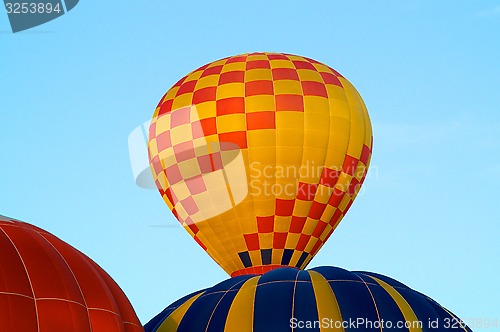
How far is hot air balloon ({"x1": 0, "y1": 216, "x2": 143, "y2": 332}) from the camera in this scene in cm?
1015

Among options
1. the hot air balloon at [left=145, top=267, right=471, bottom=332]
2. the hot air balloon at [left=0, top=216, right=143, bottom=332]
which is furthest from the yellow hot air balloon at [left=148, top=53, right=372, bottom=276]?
the hot air balloon at [left=0, top=216, right=143, bottom=332]

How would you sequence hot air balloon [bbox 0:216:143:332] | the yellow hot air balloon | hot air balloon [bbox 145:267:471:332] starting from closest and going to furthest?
hot air balloon [bbox 0:216:143:332], hot air balloon [bbox 145:267:471:332], the yellow hot air balloon

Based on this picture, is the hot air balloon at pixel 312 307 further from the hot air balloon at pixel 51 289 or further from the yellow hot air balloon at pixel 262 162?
the yellow hot air balloon at pixel 262 162

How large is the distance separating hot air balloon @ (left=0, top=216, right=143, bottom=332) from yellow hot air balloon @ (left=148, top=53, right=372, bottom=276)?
5475 millimetres

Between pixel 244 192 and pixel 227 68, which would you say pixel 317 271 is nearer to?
pixel 244 192

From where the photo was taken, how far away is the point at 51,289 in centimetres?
1043

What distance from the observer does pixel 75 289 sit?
1066cm

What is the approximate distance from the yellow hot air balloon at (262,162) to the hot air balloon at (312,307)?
126 inches

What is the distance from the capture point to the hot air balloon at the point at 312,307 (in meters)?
12.3

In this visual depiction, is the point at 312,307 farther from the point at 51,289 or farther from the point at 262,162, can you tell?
the point at 262,162

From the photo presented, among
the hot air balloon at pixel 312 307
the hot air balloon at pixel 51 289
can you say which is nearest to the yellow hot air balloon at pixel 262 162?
the hot air balloon at pixel 312 307

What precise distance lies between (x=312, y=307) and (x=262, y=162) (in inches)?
176

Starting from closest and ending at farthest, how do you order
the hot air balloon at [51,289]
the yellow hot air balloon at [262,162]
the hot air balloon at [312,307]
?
1. the hot air balloon at [51,289]
2. the hot air balloon at [312,307]
3. the yellow hot air balloon at [262,162]

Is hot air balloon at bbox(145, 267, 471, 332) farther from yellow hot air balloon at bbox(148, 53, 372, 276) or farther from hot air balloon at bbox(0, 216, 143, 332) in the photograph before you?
yellow hot air balloon at bbox(148, 53, 372, 276)
